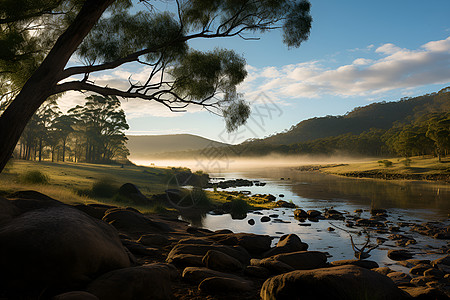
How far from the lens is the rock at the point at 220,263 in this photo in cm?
642

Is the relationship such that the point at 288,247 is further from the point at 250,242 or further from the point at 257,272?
the point at 257,272

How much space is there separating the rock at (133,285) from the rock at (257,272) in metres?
2.21

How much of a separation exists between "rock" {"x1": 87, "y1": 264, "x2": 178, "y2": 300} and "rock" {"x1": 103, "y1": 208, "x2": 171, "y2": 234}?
583 cm

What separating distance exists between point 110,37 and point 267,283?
12179mm

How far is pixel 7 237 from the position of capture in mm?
4035

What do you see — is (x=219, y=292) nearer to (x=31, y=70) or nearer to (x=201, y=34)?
(x=201, y=34)

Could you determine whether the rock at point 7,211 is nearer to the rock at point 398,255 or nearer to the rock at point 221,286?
the rock at point 221,286

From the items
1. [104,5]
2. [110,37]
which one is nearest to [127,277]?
[104,5]

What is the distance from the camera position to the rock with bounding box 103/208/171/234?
10164 mm

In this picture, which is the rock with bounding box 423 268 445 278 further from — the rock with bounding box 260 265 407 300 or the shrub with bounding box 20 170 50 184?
the shrub with bounding box 20 170 50 184

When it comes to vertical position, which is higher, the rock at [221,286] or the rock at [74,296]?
the rock at [74,296]

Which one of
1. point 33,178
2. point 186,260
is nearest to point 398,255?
point 186,260

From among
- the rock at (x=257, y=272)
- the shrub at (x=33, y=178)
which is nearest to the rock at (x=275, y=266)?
the rock at (x=257, y=272)

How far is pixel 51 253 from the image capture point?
3984 mm
